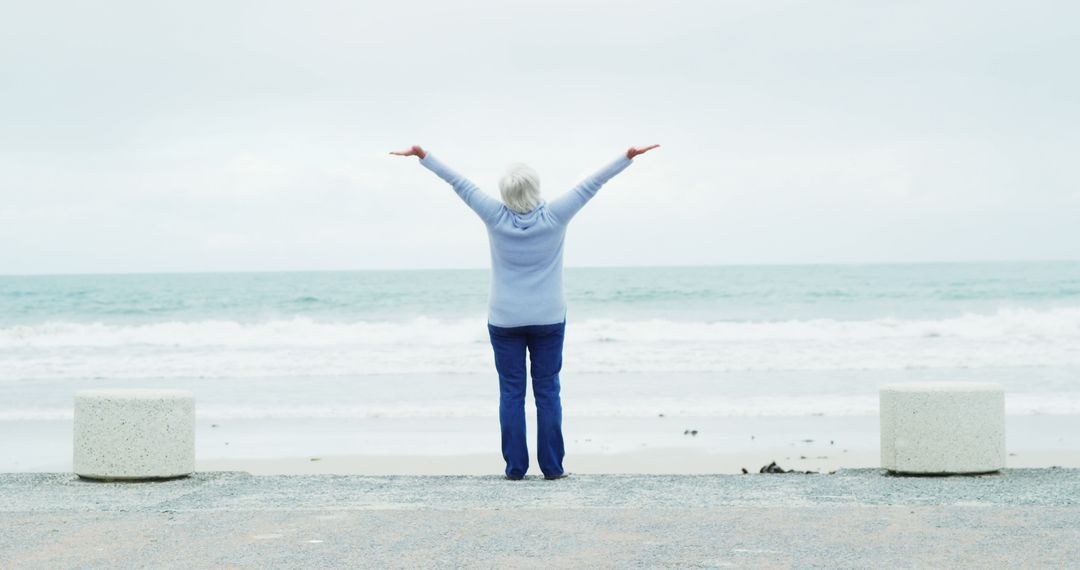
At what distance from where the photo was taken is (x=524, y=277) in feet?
21.2

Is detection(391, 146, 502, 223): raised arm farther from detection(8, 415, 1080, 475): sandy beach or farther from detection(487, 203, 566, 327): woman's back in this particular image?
detection(8, 415, 1080, 475): sandy beach

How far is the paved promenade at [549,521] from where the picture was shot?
4.51 metres

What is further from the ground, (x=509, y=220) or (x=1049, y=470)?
(x=509, y=220)

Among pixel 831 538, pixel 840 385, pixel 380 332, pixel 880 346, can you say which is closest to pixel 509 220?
pixel 831 538

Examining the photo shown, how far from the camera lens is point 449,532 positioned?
4.99 meters

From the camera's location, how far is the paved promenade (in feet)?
14.8

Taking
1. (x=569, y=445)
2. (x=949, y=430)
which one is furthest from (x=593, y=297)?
(x=949, y=430)

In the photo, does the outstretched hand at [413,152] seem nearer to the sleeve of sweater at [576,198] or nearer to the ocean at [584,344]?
the sleeve of sweater at [576,198]

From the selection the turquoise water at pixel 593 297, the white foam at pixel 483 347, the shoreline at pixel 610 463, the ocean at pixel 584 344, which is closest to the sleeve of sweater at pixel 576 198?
the shoreline at pixel 610 463

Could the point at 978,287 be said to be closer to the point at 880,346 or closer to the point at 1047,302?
the point at 1047,302

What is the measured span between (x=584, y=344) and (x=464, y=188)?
680 inches

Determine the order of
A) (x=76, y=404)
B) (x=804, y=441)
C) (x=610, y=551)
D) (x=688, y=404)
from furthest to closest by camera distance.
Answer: (x=688, y=404), (x=804, y=441), (x=76, y=404), (x=610, y=551)

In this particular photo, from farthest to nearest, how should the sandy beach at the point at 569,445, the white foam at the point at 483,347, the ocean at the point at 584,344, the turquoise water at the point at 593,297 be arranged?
1. the turquoise water at the point at 593,297
2. the white foam at the point at 483,347
3. the ocean at the point at 584,344
4. the sandy beach at the point at 569,445

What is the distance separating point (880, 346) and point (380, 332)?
13660 mm
